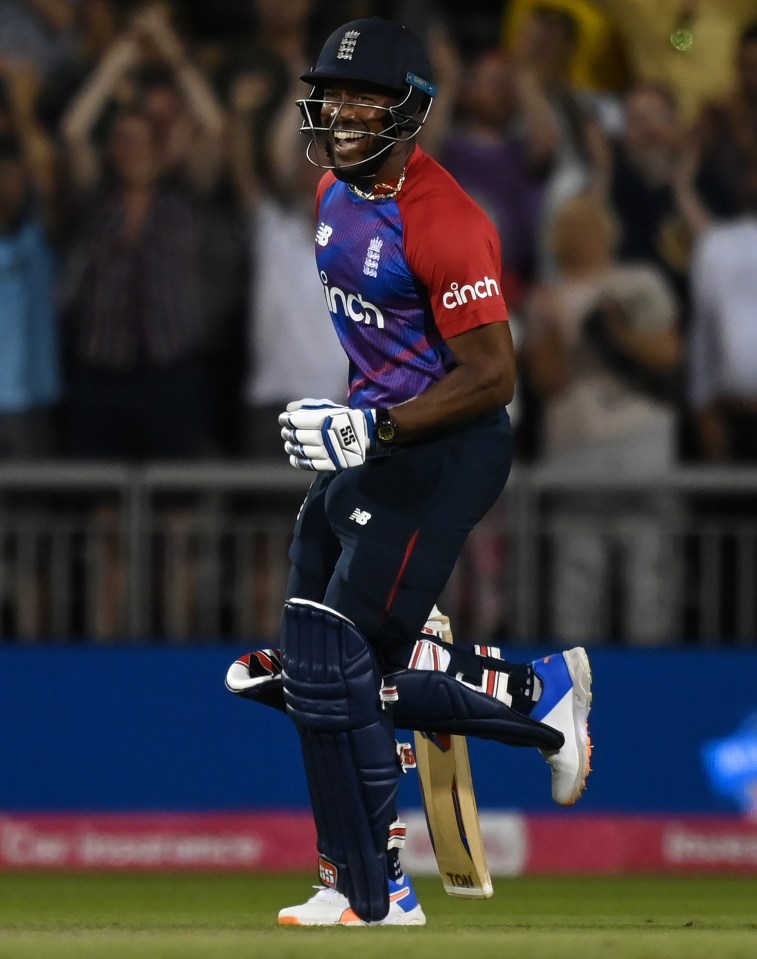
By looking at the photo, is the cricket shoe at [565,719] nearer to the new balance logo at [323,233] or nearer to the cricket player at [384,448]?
the cricket player at [384,448]

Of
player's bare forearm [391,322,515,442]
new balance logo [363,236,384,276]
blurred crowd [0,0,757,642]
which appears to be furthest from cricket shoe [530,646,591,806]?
blurred crowd [0,0,757,642]

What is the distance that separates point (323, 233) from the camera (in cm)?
489

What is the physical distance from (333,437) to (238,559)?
3692 mm

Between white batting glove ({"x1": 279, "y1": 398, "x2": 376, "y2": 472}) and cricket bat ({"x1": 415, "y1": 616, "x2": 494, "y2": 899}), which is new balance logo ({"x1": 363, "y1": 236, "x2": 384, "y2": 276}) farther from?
cricket bat ({"x1": 415, "y1": 616, "x2": 494, "y2": 899})

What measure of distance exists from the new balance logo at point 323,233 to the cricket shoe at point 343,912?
1554 millimetres

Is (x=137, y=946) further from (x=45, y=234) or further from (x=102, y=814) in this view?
(x=45, y=234)

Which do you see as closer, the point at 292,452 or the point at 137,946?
the point at 137,946

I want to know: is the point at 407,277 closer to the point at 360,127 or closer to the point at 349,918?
the point at 360,127

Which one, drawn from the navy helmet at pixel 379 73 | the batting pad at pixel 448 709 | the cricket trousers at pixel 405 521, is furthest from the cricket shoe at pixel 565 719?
the navy helmet at pixel 379 73

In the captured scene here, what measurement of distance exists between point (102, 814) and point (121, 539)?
1.12m

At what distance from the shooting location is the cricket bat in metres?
5.23

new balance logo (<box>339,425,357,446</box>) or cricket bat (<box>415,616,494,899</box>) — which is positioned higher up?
new balance logo (<box>339,425,357,446</box>)

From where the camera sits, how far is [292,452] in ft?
15.4

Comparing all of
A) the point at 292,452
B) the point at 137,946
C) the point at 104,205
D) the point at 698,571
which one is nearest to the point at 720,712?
the point at 698,571
